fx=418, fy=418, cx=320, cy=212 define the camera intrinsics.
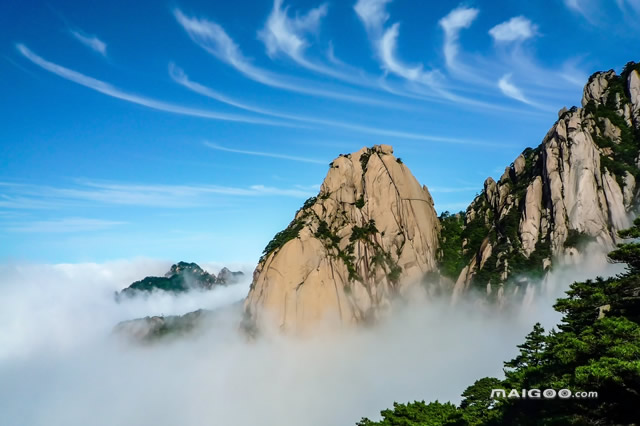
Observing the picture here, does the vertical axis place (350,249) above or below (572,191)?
below

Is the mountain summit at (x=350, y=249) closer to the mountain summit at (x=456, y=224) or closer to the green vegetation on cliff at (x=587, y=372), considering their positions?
the mountain summit at (x=456, y=224)

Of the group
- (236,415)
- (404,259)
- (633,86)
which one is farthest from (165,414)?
(633,86)

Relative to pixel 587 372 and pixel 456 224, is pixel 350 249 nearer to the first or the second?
pixel 456 224

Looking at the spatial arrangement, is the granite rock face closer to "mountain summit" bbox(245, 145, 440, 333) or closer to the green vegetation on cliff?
"mountain summit" bbox(245, 145, 440, 333)

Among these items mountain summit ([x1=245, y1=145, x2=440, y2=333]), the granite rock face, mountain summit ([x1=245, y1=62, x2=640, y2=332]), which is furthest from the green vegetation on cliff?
mountain summit ([x1=245, y1=145, x2=440, y2=333])

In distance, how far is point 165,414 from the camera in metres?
111

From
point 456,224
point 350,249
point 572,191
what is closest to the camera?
point 572,191

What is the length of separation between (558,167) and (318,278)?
6056cm

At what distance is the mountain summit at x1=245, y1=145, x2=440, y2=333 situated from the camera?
340 ft

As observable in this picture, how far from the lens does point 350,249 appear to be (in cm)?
11294

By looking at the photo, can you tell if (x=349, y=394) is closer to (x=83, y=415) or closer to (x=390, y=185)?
(x=390, y=185)

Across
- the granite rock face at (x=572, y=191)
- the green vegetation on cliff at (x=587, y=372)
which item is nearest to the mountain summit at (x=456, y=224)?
the granite rock face at (x=572, y=191)

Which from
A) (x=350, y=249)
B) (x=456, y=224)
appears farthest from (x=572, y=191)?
(x=350, y=249)

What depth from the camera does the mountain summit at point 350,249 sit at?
104m
